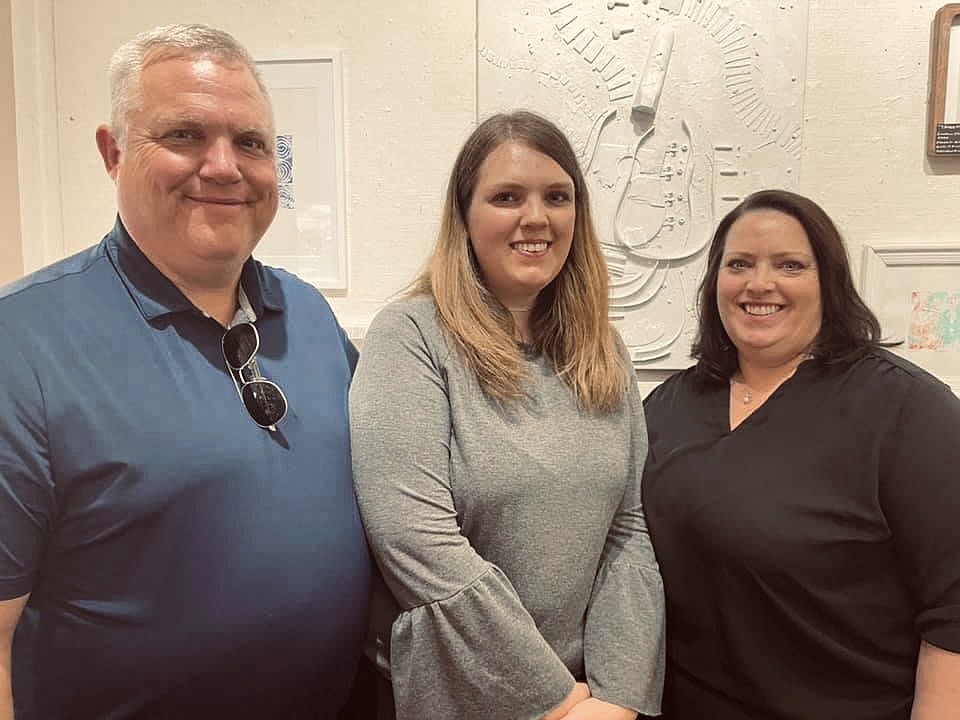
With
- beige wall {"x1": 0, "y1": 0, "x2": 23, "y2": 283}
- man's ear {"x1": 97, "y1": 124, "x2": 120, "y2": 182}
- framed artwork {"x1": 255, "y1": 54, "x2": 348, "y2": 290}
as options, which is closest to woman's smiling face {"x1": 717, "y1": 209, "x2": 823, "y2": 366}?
man's ear {"x1": 97, "y1": 124, "x2": 120, "y2": 182}

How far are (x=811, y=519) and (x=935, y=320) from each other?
3.91 feet

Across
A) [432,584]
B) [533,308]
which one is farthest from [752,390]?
[432,584]

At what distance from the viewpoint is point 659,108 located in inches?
82.7

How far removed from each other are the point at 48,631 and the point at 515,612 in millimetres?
658

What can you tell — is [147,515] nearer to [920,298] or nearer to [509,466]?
[509,466]

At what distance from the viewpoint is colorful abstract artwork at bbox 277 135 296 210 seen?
7.38ft

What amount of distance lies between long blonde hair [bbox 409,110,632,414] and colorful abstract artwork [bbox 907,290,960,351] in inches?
47.9

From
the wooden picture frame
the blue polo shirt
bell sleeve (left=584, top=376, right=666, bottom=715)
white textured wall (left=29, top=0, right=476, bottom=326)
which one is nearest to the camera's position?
the blue polo shirt

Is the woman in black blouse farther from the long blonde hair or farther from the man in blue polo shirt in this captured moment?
the man in blue polo shirt

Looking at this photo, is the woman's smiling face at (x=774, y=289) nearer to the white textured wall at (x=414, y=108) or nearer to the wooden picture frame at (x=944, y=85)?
the white textured wall at (x=414, y=108)

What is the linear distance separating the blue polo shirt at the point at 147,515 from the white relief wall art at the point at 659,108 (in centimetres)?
136

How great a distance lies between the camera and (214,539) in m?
1.00

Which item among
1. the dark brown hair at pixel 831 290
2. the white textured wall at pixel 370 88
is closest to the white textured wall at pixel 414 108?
the white textured wall at pixel 370 88

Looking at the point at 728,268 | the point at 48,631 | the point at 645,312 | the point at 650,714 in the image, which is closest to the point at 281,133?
the point at 645,312
